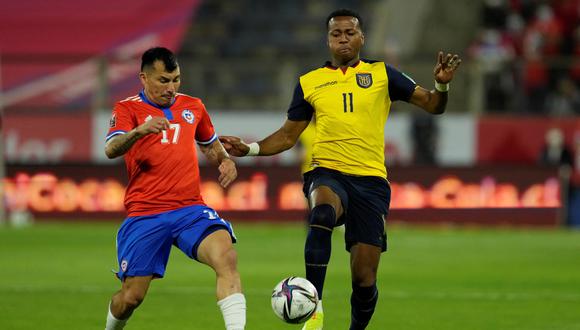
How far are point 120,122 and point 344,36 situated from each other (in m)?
1.80

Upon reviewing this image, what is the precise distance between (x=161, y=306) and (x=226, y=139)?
2.65 metres

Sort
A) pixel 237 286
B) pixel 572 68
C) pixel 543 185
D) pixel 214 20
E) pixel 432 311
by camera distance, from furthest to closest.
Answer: pixel 214 20
pixel 572 68
pixel 543 185
pixel 432 311
pixel 237 286

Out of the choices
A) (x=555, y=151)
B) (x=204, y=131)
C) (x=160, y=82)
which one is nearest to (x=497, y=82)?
(x=555, y=151)

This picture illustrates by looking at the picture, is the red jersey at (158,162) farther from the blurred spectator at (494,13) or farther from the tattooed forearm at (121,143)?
the blurred spectator at (494,13)

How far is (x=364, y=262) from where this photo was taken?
8125mm

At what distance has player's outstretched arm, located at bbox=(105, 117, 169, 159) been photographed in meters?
6.98

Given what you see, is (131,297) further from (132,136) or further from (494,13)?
(494,13)

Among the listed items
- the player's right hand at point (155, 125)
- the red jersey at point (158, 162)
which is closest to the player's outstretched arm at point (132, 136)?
the player's right hand at point (155, 125)

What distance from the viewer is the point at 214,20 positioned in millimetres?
28953

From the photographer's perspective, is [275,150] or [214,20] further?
[214,20]

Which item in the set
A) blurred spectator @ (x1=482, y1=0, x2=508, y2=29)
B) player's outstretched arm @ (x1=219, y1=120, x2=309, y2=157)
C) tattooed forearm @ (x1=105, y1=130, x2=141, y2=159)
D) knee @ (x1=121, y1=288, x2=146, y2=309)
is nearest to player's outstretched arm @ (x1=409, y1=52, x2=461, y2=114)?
player's outstretched arm @ (x1=219, y1=120, x2=309, y2=157)

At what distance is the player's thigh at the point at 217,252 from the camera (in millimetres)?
7230

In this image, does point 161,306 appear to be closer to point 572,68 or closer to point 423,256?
point 423,256

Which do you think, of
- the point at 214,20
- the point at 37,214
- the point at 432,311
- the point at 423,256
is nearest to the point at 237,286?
the point at 432,311
